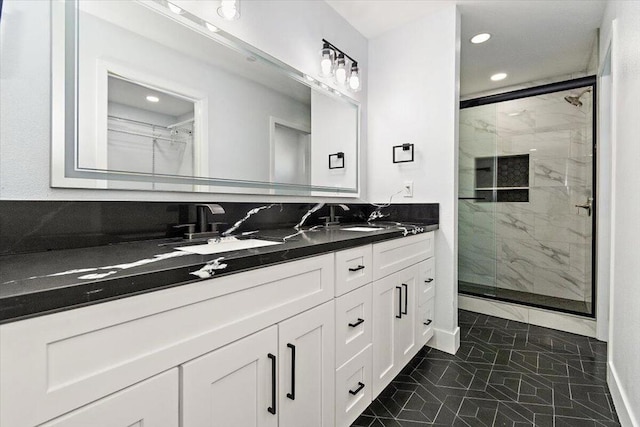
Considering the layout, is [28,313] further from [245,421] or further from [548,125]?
[548,125]

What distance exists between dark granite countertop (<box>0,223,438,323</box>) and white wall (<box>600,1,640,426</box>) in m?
1.39

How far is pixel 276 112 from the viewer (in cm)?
181

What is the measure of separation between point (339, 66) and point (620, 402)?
2473 millimetres

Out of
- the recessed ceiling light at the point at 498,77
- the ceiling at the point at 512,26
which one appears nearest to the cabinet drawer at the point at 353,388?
the ceiling at the point at 512,26

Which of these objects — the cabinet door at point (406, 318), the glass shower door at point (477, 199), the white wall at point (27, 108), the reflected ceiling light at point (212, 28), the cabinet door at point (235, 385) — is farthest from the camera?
the glass shower door at point (477, 199)

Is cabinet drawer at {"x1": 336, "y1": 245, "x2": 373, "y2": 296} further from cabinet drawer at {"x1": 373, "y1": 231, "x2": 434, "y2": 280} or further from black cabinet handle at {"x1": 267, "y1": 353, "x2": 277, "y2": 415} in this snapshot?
black cabinet handle at {"x1": 267, "y1": 353, "x2": 277, "y2": 415}

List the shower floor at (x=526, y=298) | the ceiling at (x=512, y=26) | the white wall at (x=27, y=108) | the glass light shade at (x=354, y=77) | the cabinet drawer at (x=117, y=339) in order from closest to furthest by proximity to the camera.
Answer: the cabinet drawer at (x=117, y=339) < the white wall at (x=27, y=108) < the ceiling at (x=512, y=26) < the glass light shade at (x=354, y=77) < the shower floor at (x=526, y=298)

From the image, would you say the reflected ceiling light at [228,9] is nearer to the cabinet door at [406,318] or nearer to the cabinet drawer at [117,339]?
the cabinet drawer at [117,339]

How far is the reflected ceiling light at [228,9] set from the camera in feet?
4.61

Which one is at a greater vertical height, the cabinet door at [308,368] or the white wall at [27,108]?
the white wall at [27,108]

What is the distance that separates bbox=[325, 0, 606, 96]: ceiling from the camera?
2.15 meters

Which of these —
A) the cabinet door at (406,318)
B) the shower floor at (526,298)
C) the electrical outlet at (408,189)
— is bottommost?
the shower floor at (526,298)

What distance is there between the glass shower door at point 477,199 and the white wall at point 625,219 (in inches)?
55.6

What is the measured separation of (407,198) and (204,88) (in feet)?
5.42
